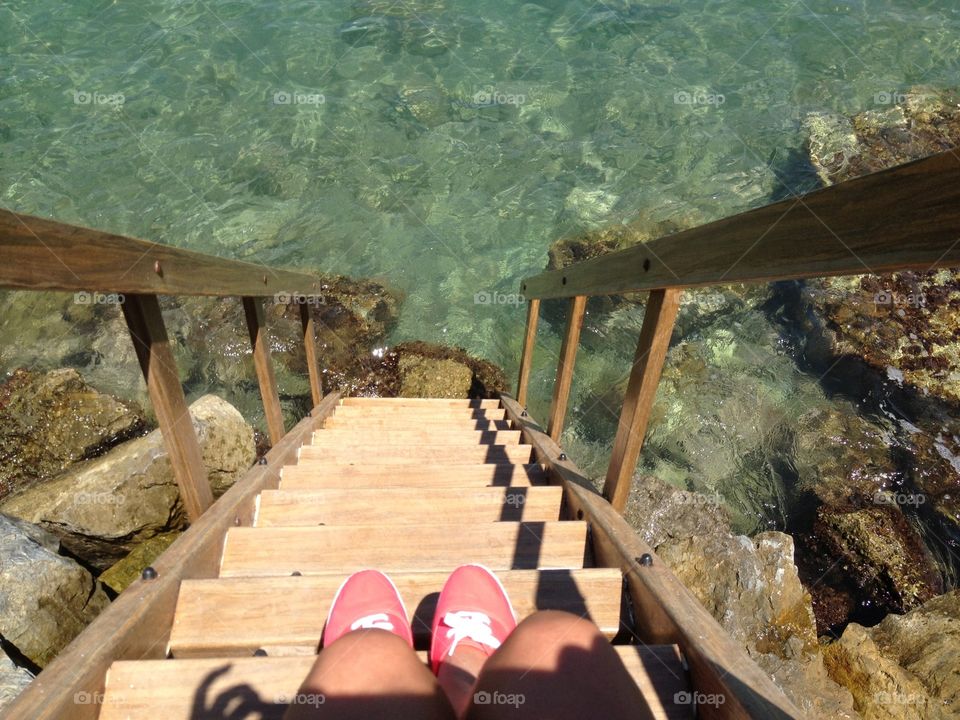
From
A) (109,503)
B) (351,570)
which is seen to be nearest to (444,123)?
(109,503)

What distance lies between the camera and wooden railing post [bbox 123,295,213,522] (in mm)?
1715

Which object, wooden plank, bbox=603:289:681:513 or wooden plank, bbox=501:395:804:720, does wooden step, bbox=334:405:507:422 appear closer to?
wooden plank, bbox=501:395:804:720

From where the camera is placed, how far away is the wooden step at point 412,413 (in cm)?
468

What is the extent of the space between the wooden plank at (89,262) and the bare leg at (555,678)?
114 cm

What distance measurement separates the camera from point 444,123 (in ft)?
29.2

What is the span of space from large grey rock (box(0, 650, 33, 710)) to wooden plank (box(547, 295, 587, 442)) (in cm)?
285

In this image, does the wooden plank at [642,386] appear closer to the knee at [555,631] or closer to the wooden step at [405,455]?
the knee at [555,631]

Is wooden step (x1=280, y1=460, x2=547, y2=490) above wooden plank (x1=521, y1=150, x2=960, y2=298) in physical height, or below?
below

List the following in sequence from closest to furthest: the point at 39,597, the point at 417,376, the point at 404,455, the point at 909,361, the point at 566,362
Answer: the point at 39,597
the point at 404,455
the point at 566,362
the point at 909,361
the point at 417,376

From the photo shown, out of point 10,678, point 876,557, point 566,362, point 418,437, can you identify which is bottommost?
point 876,557

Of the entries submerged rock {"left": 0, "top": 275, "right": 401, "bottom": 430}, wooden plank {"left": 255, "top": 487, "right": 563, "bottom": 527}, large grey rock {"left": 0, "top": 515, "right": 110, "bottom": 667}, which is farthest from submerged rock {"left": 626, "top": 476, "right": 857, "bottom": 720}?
submerged rock {"left": 0, "top": 275, "right": 401, "bottom": 430}

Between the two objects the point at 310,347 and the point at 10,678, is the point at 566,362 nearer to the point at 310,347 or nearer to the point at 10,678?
the point at 310,347

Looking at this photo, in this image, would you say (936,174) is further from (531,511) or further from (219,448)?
(219,448)

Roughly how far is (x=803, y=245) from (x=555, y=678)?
3.10 feet
